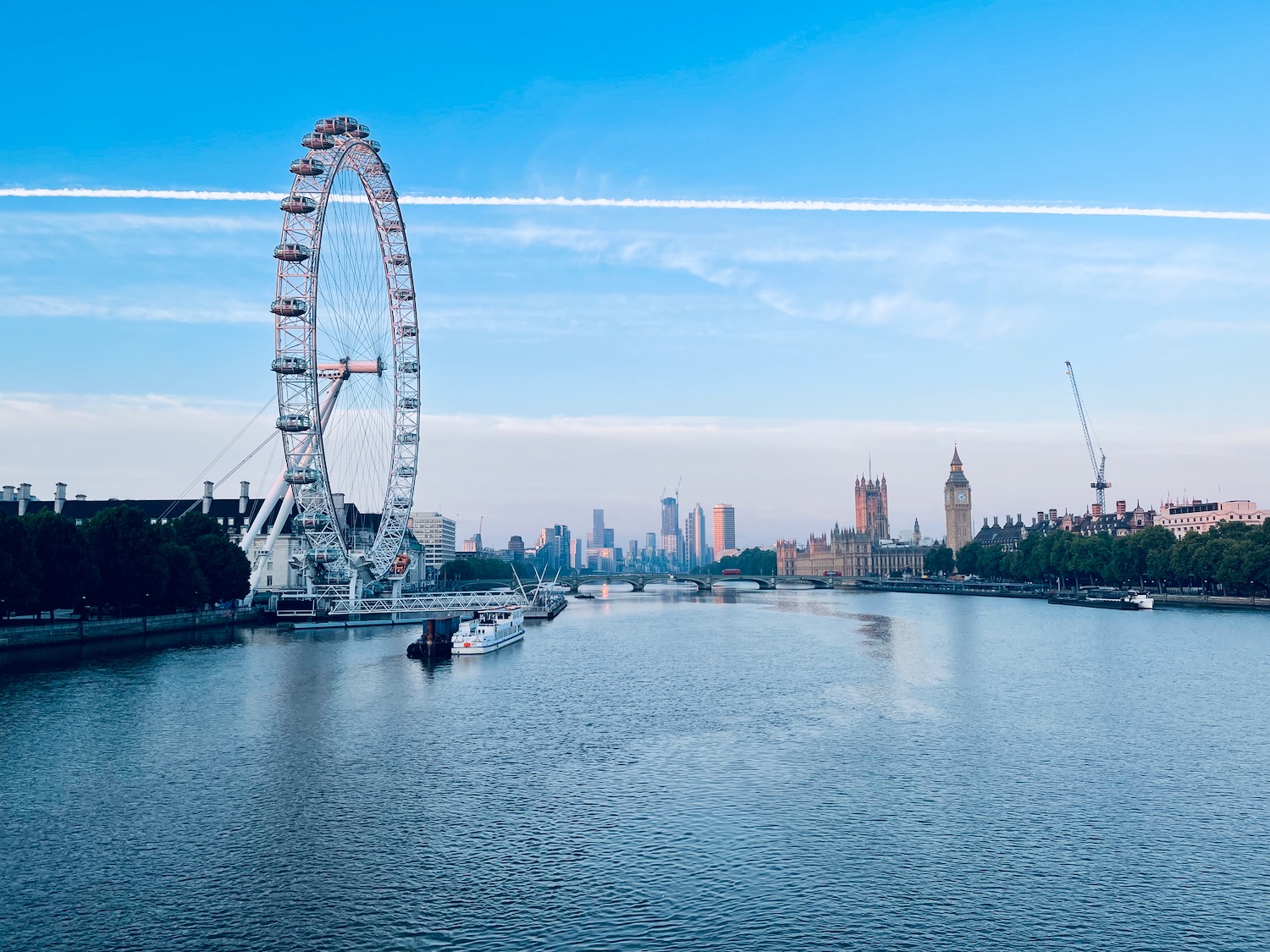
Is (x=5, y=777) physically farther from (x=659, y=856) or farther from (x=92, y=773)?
(x=659, y=856)

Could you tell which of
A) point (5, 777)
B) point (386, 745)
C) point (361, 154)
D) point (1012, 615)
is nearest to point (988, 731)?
point (386, 745)

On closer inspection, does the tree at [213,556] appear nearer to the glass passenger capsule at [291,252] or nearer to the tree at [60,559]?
the tree at [60,559]

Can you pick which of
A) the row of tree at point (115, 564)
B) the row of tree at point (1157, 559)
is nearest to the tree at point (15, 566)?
the row of tree at point (115, 564)

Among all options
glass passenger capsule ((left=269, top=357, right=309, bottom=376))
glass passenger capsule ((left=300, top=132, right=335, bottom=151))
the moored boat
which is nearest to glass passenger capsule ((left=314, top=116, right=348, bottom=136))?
glass passenger capsule ((left=300, top=132, right=335, bottom=151))

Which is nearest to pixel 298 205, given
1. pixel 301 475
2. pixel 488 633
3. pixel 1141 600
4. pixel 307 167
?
pixel 307 167

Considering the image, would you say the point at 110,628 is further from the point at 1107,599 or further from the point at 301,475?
the point at 1107,599
